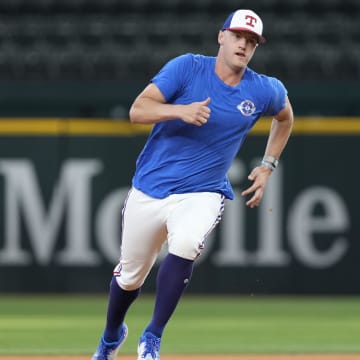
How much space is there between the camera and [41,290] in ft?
37.9

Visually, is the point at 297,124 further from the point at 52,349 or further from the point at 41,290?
the point at 52,349

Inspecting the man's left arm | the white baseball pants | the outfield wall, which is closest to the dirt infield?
the white baseball pants

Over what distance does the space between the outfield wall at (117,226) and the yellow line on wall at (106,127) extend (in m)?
0.01

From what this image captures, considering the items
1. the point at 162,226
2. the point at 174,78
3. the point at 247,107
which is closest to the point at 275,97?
the point at 247,107

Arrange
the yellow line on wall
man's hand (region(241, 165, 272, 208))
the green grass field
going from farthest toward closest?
1. the yellow line on wall
2. the green grass field
3. man's hand (region(241, 165, 272, 208))

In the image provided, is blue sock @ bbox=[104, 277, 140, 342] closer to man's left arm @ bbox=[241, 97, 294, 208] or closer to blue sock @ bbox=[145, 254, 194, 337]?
blue sock @ bbox=[145, 254, 194, 337]

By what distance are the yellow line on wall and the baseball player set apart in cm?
580

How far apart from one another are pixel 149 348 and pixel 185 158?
3.18ft

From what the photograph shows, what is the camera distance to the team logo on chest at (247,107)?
5.70m

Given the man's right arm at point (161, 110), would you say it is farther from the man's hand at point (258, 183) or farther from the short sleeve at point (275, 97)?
the man's hand at point (258, 183)

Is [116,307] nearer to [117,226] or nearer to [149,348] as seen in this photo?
[149,348]

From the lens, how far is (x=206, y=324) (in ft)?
29.4

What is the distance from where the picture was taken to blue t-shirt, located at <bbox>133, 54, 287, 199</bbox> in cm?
564

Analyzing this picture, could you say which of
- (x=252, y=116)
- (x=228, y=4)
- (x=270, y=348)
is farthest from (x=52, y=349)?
(x=228, y=4)
